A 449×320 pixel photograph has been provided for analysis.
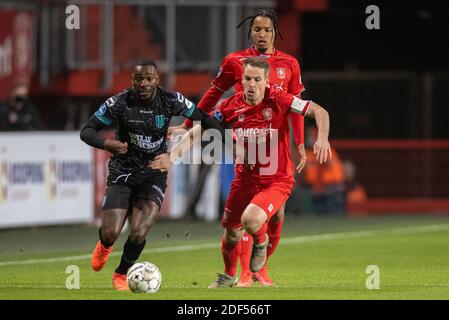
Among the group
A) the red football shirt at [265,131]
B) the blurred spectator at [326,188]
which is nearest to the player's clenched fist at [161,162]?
the red football shirt at [265,131]

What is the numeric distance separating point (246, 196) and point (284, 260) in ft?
12.9

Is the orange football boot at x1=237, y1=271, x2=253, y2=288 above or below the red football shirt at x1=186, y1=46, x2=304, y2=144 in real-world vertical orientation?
below

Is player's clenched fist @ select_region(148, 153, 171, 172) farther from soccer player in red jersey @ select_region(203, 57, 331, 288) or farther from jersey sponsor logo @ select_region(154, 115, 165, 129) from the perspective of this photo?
soccer player in red jersey @ select_region(203, 57, 331, 288)

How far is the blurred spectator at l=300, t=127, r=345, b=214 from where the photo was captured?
26.5 metres

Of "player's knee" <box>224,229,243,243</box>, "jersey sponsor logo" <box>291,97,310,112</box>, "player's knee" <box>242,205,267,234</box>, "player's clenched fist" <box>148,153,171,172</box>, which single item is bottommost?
"player's knee" <box>224,229,243,243</box>

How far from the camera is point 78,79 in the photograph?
1137 inches

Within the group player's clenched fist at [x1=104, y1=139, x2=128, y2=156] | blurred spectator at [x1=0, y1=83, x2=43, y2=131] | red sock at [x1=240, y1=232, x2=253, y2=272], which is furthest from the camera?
blurred spectator at [x1=0, y1=83, x2=43, y2=131]

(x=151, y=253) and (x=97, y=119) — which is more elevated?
(x=97, y=119)

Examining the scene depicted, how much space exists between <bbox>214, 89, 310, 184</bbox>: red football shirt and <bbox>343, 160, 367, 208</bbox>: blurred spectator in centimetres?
1352

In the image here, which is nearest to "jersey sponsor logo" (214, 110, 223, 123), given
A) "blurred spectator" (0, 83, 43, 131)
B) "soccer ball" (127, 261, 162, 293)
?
"soccer ball" (127, 261, 162, 293)

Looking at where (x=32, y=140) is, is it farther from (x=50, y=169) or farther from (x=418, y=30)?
(x=418, y=30)

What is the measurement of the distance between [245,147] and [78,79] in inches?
614

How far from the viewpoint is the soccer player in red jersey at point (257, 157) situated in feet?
43.7

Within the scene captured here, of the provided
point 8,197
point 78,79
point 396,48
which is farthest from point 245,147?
point 396,48
